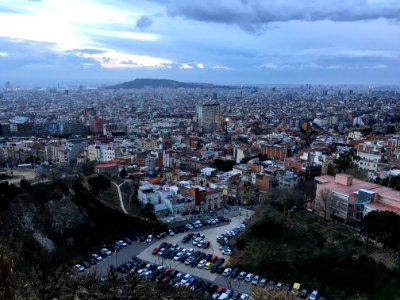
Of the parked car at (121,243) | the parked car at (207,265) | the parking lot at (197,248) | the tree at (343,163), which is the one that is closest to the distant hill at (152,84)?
the tree at (343,163)

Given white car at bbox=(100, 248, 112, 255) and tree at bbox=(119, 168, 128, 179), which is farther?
tree at bbox=(119, 168, 128, 179)

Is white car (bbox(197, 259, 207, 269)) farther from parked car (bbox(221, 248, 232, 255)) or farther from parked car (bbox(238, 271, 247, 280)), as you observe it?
parked car (bbox(238, 271, 247, 280))

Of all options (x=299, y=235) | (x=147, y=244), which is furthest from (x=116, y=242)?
(x=299, y=235)

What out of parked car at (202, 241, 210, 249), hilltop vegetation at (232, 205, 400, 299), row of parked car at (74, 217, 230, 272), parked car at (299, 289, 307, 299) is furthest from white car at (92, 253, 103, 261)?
parked car at (299, 289, 307, 299)

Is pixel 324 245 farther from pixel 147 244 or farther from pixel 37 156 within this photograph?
pixel 37 156

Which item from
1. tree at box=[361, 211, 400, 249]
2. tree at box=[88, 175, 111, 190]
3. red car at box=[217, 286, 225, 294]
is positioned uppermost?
tree at box=[361, 211, 400, 249]

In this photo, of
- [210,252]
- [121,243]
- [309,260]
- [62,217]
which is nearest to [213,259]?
[210,252]

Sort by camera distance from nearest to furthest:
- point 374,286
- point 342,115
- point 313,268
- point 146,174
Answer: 1. point 374,286
2. point 313,268
3. point 146,174
4. point 342,115

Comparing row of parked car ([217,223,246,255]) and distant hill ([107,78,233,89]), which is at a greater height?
distant hill ([107,78,233,89])
